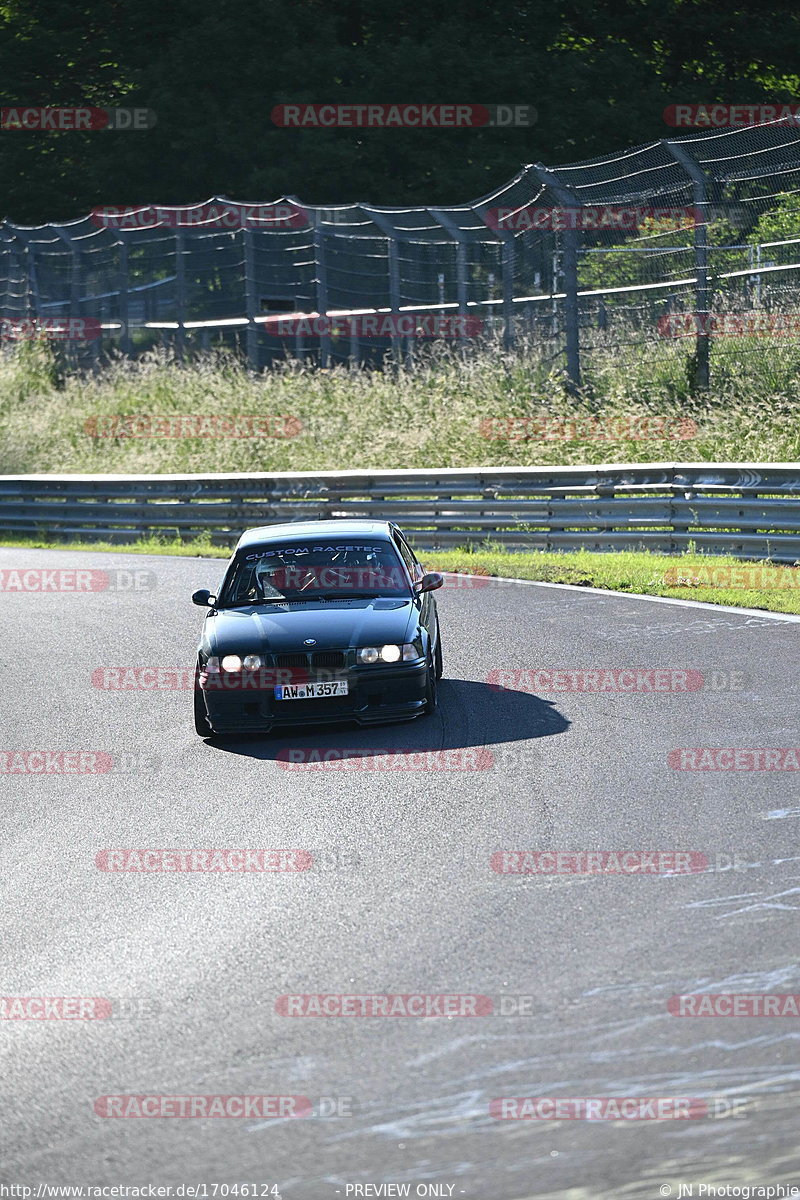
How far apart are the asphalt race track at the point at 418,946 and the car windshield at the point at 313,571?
953mm

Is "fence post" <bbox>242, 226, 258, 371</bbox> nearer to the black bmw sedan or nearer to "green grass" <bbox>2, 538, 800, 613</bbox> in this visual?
"green grass" <bbox>2, 538, 800, 613</bbox>

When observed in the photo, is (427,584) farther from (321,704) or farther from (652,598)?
(652,598)

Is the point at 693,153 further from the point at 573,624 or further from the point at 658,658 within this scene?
the point at 658,658

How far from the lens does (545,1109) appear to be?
464 centimetres

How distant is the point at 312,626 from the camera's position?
10.6 metres

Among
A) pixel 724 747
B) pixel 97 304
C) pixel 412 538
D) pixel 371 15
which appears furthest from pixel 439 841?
pixel 371 15

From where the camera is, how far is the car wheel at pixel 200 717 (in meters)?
10.3

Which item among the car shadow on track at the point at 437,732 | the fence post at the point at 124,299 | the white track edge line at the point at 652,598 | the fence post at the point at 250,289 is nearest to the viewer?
the car shadow on track at the point at 437,732

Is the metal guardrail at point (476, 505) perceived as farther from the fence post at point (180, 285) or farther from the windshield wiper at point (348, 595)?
the windshield wiper at point (348, 595)

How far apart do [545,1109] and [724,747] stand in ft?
15.8

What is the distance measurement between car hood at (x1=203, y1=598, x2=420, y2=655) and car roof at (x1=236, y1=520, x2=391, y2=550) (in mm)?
797

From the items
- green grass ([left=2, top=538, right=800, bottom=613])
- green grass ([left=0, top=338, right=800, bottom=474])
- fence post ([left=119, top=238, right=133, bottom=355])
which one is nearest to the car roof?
green grass ([left=2, top=538, right=800, bottom=613])

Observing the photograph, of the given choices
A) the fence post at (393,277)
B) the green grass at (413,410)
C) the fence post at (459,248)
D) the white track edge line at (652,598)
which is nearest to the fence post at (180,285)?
the green grass at (413,410)

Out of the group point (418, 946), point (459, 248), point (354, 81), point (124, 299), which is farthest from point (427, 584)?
point (354, 81)
